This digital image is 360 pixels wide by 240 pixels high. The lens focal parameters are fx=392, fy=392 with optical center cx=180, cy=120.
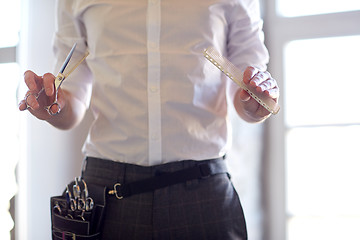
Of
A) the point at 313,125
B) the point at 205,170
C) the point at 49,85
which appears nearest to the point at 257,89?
the point at 205,170

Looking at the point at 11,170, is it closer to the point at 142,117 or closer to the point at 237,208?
the point at 142,117

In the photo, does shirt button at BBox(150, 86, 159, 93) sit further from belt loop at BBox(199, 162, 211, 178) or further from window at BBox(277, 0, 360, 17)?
window at BBox(277, 0, 360, 17)

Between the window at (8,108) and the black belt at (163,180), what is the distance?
0.75 meters

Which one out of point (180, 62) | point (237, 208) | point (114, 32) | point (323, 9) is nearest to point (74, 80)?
point (114, 32)

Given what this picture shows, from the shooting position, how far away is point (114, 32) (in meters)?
0.82

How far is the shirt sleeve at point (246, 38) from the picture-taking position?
838 mm

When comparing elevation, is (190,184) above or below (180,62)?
below

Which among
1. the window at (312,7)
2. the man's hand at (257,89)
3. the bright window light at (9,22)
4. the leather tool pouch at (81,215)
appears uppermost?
the window at (312,7)

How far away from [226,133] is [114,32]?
1.04 ft

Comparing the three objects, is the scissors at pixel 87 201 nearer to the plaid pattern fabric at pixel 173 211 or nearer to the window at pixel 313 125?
the plaid pattern fabric at pixel 173 211

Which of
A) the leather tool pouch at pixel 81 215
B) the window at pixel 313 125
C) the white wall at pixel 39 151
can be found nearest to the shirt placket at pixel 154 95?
the leather tool pouch at pixel 81 215

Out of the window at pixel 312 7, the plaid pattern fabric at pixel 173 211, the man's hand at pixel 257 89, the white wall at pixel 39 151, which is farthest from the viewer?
the window at pixel 312 7

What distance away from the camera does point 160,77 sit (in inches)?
31.2

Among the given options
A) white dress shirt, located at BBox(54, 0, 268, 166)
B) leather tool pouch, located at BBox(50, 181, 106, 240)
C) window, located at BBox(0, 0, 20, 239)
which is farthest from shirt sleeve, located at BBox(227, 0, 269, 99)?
window, located at BBox(0, 0, 20, 239)
